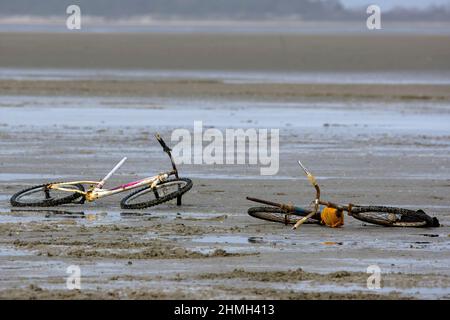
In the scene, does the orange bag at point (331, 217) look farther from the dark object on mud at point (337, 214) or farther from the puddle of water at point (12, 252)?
the puddle of water at point (12, 252)

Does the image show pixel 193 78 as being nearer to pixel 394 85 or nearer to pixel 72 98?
pixel 394 85

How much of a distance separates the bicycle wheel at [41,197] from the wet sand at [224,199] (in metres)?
0.11

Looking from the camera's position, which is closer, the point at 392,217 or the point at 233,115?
the point at 392,217

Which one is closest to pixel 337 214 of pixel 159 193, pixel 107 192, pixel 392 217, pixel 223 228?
pixel 392 217

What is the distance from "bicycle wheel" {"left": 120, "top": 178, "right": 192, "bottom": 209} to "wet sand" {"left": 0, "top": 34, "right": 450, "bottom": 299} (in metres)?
0.16

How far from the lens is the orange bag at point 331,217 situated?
15172mm

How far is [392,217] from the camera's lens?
1536 cm

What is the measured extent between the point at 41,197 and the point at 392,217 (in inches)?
176

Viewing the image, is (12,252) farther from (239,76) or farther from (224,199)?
(239,76)

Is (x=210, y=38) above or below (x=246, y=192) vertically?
above

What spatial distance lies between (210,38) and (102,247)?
63.5 m

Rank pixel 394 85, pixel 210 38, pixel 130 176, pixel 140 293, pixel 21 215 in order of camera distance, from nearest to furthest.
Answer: pixel 140 293 < pixel 21 215 < pixel 130 176 < pixel 394 85 < pixel 210 38

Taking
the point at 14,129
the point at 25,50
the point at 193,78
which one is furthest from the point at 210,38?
the point at 14,129

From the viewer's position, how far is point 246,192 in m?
18.3
